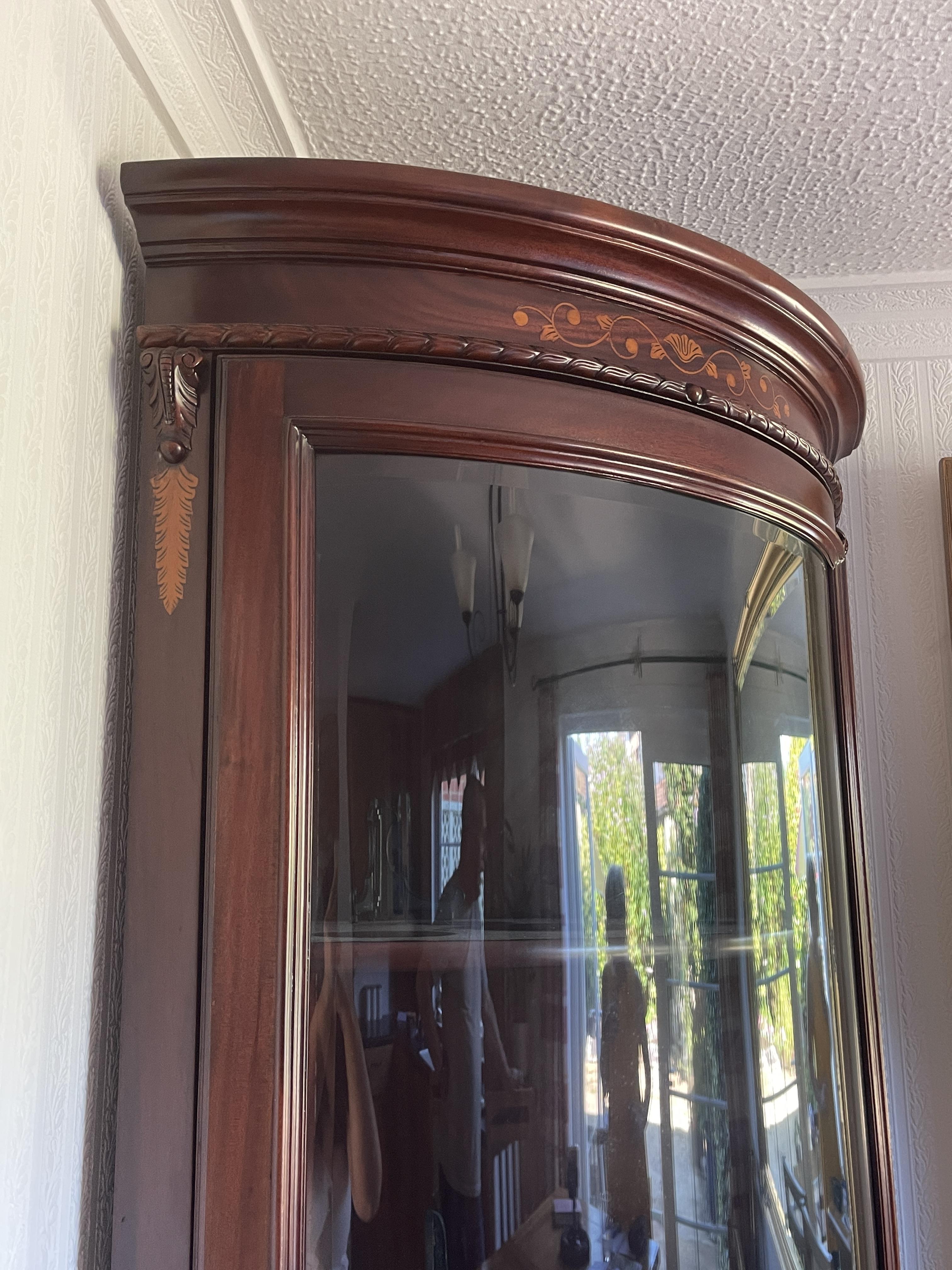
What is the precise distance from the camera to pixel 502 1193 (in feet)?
1.94

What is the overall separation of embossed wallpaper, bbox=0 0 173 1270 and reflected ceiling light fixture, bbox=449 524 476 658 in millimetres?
204

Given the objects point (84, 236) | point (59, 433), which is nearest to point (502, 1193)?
point (59, 433)

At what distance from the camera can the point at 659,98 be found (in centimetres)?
89

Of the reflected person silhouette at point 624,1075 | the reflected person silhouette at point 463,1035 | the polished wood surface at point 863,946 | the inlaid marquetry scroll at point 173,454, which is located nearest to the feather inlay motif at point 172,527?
the inlaid marquetry scroll at point 173,454

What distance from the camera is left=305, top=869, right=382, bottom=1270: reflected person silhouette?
55cm

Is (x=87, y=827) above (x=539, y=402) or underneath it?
underneath

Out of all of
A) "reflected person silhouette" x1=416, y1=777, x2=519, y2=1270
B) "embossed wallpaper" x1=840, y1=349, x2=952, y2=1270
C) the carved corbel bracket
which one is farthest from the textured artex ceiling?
"reflected person silhouette" x1=416, y1=777, x2=519, y2=1270

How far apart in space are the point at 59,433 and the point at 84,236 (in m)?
0.13

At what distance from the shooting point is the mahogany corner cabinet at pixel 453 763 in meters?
0.55

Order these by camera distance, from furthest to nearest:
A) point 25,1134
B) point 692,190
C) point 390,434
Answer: point 692,190 → point 390,434 → point 25,1134

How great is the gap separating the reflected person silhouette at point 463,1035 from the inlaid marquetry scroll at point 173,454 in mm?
219

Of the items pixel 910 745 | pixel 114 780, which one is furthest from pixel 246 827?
pixel 910 745

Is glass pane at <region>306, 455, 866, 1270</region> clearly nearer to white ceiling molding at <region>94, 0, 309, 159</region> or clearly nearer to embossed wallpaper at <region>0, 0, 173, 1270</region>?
embossed wallpaper at <region>0, 0, 173, 1270</region>

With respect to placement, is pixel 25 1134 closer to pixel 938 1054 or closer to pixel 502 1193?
pixel 502 1193
